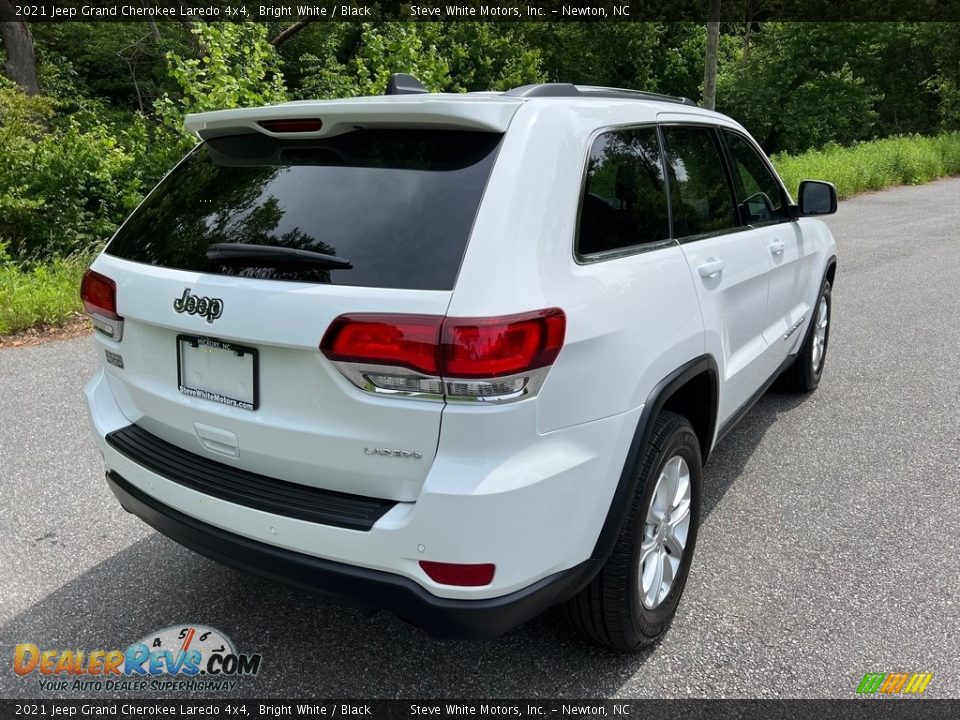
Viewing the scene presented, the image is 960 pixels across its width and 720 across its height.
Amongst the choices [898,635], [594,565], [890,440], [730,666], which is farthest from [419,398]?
[890,440]

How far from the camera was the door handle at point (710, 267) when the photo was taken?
115 inches

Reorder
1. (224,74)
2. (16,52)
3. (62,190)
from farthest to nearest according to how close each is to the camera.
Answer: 1. (16,52)
2. (224,74)
3. (62,190)

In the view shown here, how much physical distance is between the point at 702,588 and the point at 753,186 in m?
2.06

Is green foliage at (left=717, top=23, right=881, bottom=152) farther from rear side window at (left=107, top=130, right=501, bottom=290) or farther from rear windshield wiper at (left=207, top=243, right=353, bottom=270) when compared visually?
rear windshield wiper at (left=207, top=243, right=353, bottom=270)

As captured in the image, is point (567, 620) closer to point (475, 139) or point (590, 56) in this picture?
point (475, 139)

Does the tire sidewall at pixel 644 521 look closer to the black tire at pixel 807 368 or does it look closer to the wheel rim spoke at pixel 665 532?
the wheel rim spoke at pixel 665 532

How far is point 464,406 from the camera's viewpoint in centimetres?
196

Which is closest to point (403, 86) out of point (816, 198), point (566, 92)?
point (566, 92)

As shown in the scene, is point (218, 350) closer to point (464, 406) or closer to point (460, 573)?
point (464, 406)

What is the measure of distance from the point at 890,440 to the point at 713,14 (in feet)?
56.7

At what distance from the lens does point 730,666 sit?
261cm

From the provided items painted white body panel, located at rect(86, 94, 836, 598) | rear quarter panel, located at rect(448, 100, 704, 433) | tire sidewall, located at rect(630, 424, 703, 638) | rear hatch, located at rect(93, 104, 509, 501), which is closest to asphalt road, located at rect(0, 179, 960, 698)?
tire sidewall, located at rect(630, 424, 703, 638)

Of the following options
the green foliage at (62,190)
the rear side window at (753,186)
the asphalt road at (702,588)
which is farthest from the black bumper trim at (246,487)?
the green foliage at (62,190)

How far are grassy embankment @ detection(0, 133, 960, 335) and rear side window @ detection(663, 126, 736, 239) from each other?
19.4ft
